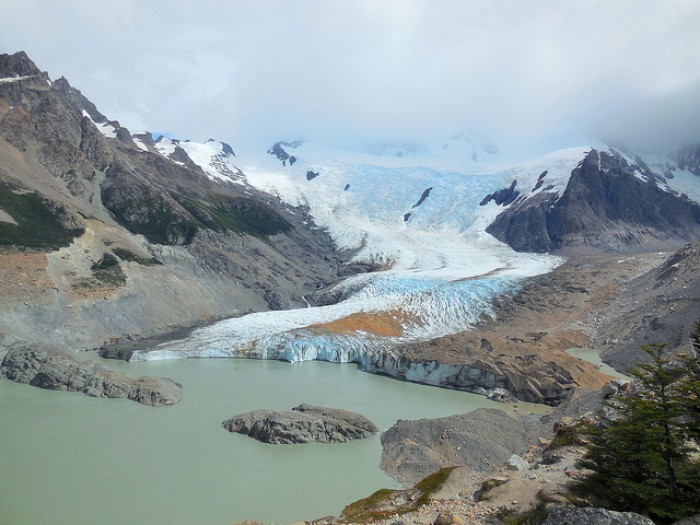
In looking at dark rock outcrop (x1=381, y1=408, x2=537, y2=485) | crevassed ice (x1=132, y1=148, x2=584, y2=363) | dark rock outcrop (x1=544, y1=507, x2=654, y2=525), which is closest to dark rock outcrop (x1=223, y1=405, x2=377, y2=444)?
dark rock outcrop (x1=381, y1=408, x2=537, y2=485)

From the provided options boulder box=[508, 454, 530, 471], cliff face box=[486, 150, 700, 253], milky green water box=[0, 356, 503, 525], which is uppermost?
cliff face box=[486, 150, 700, 253]

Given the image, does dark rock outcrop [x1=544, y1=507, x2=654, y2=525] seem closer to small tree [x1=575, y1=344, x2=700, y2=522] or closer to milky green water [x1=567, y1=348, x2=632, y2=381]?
small tree [x1=575, y1=344, x2=700, y2=522]

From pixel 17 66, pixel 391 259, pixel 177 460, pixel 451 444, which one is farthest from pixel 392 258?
pixel 177 460

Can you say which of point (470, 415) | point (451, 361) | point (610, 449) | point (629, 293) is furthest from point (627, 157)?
point (610, 449)

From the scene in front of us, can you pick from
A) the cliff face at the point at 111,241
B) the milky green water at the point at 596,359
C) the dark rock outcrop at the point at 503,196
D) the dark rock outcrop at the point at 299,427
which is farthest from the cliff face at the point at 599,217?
the dark rock outcrop at the point at 299,427

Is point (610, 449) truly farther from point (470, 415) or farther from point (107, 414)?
point (107, 414)

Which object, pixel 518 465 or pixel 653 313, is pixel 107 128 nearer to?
pixel 653 313

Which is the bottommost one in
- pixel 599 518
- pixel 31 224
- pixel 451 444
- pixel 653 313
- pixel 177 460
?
pixel 177 460
